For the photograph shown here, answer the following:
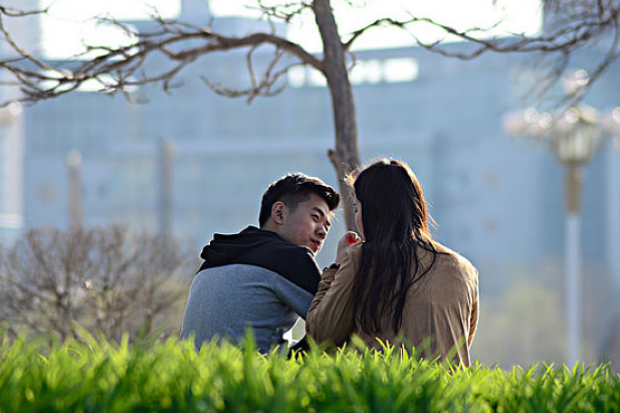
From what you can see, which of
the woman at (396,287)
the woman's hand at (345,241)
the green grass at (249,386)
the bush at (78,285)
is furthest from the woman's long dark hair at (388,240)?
the bush at (78,285)

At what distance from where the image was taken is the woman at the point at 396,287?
3.05 meters

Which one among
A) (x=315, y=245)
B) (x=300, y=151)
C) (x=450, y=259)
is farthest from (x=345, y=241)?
(x=300, y=151)

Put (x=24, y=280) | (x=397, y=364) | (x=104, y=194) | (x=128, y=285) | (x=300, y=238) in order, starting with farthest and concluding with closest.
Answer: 1. (x=104, y=194)
2. (x=128, y=285)
3. (x=24, y=280)
4. (x=300, y=238)
5. (x=397, y=364)

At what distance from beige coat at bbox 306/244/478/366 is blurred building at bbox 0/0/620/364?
56624 mm

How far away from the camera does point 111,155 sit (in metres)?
68.1

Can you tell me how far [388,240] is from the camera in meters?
3.12

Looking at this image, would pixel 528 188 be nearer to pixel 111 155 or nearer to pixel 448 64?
pixel 448 64

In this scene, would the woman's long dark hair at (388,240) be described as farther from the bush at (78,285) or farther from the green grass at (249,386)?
the bush at (78,285)

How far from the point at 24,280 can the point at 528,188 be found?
56809 mm

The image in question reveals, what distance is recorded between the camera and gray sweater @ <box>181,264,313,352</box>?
3430 millimetres

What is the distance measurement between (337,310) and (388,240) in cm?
27

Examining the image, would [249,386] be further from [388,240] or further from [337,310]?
[388,240]

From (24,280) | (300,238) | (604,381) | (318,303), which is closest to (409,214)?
(318,303)

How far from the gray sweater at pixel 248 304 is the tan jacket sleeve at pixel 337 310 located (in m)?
0.34
